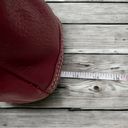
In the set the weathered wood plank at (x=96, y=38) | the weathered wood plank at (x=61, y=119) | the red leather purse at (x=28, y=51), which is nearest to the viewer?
the red leather purse at (x=28, y=51)

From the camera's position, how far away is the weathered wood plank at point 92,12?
124 centimetres

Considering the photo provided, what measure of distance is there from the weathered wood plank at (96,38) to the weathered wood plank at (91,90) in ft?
0.13

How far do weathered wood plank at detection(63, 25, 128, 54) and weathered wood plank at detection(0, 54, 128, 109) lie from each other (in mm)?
39

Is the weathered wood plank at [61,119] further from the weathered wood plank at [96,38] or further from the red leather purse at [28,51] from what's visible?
the weathered wood plank at [96,38]

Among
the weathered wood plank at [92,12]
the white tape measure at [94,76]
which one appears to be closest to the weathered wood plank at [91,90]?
the white tape measure at [94,76]

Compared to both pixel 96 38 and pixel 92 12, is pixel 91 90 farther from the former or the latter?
pixel 92 12

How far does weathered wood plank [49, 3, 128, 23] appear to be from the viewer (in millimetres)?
1237

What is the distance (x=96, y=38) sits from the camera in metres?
1.21

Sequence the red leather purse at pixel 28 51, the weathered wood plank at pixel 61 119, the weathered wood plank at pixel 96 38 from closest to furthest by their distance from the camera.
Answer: the red leather purse at pixel 28 51
the weathered wood plank at pixel 61 119
the weathered wood plank at pixel 96 38

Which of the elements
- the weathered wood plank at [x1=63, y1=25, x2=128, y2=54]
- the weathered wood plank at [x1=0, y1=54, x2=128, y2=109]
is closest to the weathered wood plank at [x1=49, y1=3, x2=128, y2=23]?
the weathered wood plank at [x1=63, y1=25, x2=128, y2=54]

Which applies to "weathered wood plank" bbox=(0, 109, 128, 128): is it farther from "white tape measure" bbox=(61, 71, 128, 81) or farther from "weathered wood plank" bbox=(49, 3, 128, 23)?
"weathered wood plank" bbox=(49, 3, 128, 23)

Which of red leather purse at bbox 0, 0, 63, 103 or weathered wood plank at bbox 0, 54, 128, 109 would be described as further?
weathered wood plank at bbox 0, 54, 128, 109

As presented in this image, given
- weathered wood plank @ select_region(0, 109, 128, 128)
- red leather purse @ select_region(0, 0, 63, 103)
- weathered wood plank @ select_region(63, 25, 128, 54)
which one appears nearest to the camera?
red leather purse @ select_region(0, 0, 63, 103)

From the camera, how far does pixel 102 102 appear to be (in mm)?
1096
